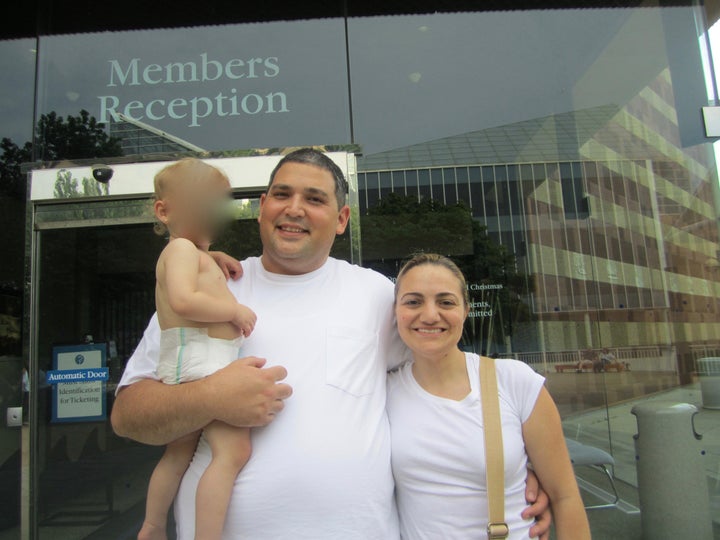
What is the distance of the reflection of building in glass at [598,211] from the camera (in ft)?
14.6

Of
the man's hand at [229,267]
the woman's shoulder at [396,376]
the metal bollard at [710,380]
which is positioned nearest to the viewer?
the woman's shoulder at [396,376]

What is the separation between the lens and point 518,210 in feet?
14.9

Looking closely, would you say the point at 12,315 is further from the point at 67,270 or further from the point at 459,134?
the point at 459,134

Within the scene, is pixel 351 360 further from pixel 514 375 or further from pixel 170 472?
pixel 170 472

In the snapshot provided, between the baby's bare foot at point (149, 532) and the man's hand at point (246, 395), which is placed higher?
the man's hand at point (246, 395)

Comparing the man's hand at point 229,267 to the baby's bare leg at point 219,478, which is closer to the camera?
the baby's bare leg at point 219,478

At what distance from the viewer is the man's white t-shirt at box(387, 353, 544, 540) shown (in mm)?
1386

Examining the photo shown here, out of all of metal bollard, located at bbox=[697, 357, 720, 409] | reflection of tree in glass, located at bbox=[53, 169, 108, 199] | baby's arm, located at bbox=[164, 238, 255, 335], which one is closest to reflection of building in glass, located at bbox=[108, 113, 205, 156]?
reflection of tree in glass, located at bbox=[53, 169, 108, 199]

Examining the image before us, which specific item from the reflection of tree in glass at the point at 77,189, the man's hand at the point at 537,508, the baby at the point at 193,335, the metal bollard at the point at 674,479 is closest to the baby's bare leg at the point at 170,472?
the baby at the point at 193,335

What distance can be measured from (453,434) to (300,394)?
0.42 metres

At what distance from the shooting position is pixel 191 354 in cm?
150

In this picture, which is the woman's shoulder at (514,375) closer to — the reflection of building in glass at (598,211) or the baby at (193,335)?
the baby at (193,335)

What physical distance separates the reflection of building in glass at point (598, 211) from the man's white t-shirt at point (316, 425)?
2.72 metres

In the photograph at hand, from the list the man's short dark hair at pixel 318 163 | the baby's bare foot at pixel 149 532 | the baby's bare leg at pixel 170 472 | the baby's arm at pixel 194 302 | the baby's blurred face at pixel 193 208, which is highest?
the man's short dark hair at pixel 318 163
